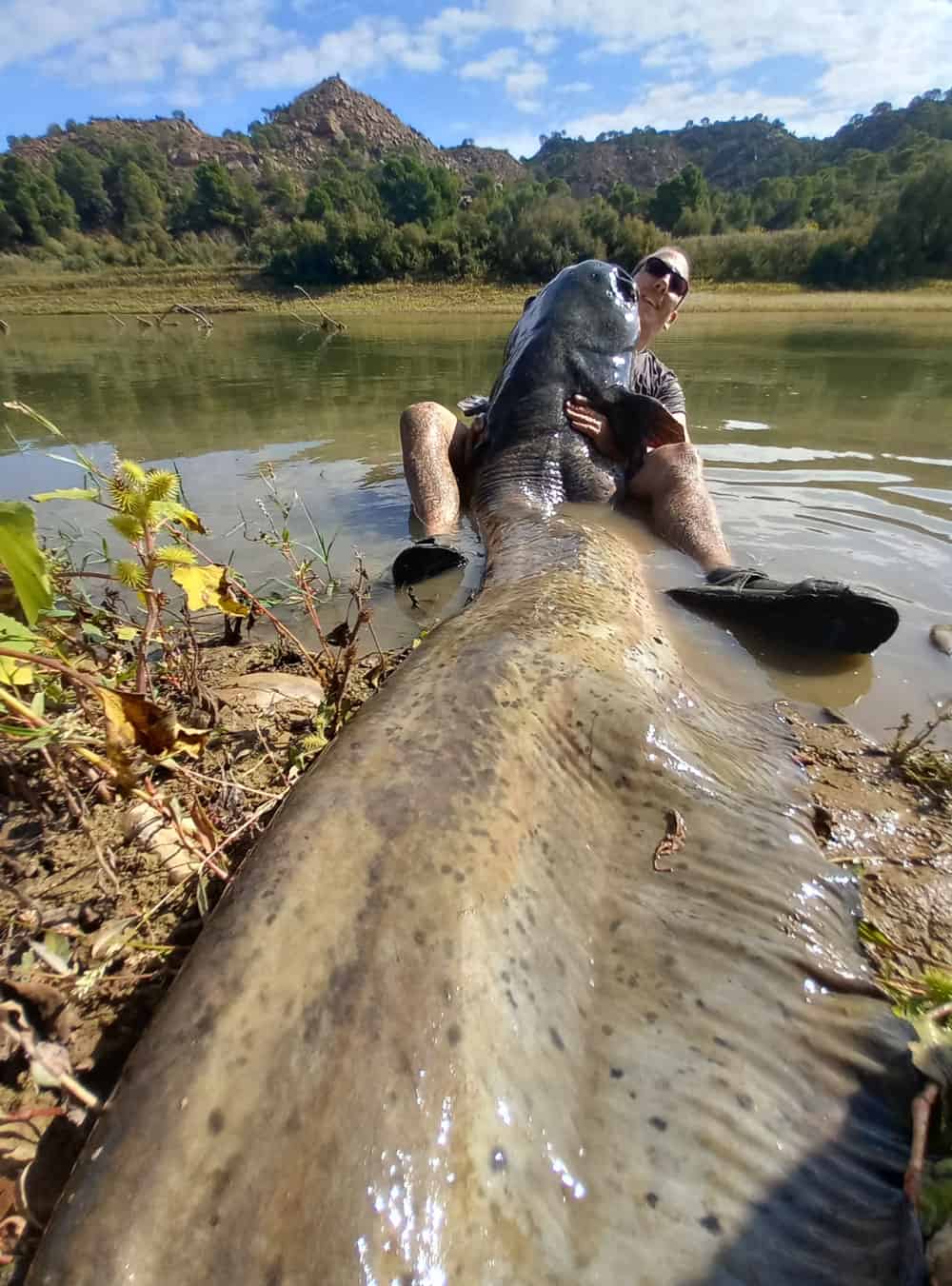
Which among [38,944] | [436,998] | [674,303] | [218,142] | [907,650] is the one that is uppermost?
[218,142]

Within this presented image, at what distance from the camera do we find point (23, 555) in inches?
42.8

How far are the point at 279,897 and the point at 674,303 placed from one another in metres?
5.93

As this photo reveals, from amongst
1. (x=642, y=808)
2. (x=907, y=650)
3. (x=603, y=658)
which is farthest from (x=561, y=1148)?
(x=907, y=650)

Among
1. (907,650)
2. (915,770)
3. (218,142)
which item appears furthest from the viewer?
(218,142)

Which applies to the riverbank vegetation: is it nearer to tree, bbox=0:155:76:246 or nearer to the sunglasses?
the sunglasses

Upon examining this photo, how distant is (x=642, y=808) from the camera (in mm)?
1578

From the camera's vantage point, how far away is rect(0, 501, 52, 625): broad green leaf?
3.47 ft

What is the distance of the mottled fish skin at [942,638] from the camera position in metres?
3.14

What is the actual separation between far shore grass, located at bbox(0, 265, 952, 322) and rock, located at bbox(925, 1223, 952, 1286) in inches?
1251

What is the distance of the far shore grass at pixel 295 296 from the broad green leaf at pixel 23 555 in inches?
1231

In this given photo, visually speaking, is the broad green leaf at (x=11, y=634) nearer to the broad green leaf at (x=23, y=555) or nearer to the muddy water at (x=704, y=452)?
the broad green leaf at (x=23, y=555)

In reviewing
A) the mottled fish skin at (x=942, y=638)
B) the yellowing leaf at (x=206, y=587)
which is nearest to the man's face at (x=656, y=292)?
the mottled fish skin at (x=942, y=638)

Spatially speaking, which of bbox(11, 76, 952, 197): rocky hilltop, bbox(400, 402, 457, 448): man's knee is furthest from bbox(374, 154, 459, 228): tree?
bbox(400, 402, 457, 448): man's knee

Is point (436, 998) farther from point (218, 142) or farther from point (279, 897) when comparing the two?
point (218, 142)
